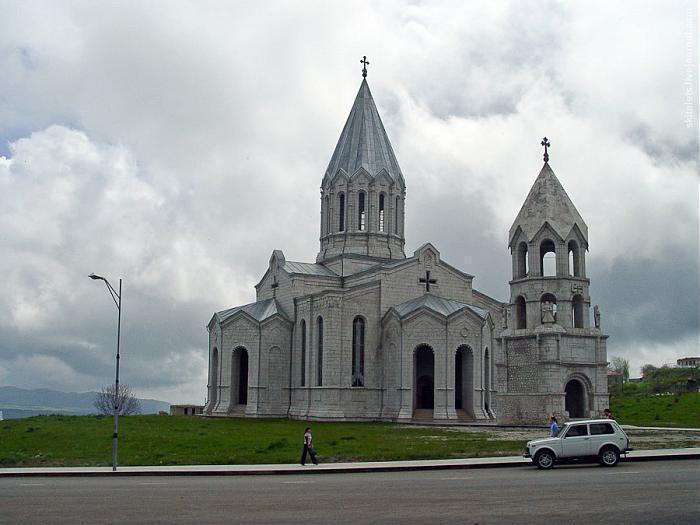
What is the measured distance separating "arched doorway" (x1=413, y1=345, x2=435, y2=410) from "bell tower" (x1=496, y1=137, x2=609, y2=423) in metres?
4.41

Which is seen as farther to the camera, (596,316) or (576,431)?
(596,316)

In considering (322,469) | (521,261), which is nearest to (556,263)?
(521,261)

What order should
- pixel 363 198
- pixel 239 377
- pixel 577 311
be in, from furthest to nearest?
pixel 363 198
pixel 239 377
pixel 577 311

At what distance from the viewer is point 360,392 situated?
50.4m

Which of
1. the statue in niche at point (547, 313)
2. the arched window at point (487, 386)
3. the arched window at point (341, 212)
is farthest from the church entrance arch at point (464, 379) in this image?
the arched window at point (341, 212)

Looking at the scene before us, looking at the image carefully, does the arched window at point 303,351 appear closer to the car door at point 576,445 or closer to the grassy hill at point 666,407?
the grassy hill at point 666,407

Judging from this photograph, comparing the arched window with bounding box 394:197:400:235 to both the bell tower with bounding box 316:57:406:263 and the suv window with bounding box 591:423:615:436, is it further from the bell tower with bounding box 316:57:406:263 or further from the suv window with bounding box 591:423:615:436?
the suv window with bounding box 591:423:615:436

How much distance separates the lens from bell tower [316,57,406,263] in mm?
55938

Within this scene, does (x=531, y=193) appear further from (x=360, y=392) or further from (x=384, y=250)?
(x=360, y=392)

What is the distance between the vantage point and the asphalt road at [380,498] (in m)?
14.0

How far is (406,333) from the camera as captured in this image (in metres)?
49.2

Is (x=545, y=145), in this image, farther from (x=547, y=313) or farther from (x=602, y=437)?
(x=602, y=437)

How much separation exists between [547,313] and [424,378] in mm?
8601

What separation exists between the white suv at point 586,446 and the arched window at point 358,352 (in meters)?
28.2
